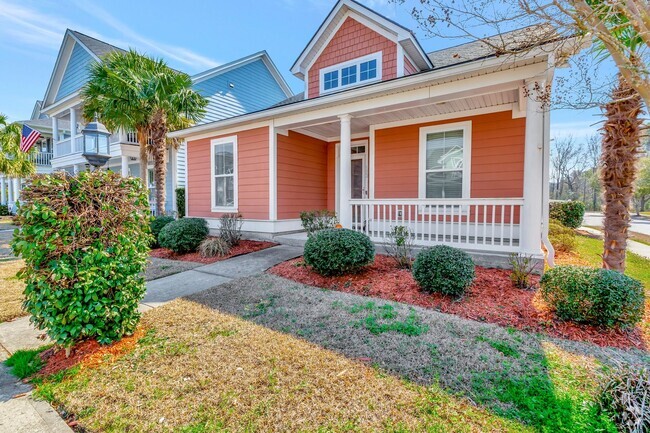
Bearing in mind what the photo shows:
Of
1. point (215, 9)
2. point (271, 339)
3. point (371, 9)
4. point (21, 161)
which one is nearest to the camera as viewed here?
point (271, 339)

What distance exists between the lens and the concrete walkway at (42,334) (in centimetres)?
203

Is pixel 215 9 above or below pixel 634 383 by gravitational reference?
above

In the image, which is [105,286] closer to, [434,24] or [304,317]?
[304,317]

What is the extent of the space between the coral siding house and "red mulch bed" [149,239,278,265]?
51 centimetres

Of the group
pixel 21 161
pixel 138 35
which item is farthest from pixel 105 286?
pixel 21 161

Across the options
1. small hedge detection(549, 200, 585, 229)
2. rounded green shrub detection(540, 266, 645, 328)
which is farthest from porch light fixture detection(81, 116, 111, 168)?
small hedge detection(549, 200, 585, 229)

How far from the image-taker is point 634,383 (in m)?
1.92

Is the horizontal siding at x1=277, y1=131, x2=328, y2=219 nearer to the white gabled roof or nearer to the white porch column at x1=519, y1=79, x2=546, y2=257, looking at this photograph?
the white gabled roof

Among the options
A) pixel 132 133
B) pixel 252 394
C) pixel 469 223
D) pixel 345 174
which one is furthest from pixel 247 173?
pixel 132 133

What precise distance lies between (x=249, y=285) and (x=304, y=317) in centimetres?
158

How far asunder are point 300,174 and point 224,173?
7.83 ft

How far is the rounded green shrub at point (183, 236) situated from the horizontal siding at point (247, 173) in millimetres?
1571

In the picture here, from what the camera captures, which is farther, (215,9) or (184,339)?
(215,9)

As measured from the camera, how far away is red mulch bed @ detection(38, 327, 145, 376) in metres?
2.66
